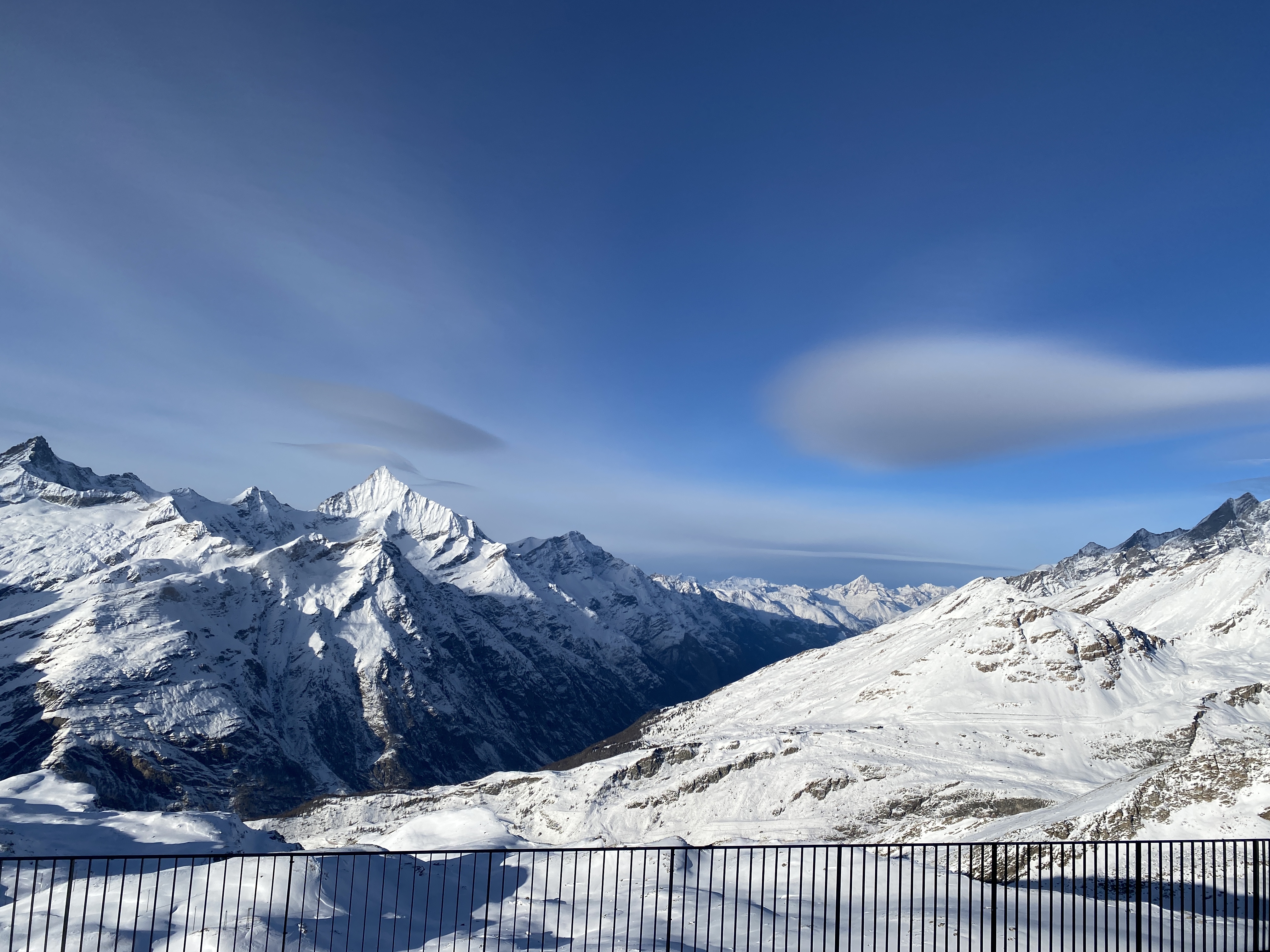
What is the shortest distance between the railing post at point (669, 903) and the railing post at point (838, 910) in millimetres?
4190

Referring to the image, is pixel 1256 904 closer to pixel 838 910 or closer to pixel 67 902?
pixel 838 910

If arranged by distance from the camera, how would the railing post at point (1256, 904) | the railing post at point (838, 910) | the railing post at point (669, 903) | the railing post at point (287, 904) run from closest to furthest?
1. the railing post at point (1256, 904)
2. the railing post at point (838, 910)
3. the railing post at point (669, 903)
4. the railing post at point (287, 904)

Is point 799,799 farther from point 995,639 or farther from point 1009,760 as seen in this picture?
point 995,639

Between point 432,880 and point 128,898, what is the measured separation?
14750 millimetres

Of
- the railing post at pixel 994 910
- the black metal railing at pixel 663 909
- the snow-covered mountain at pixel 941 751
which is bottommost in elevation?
the snow-covered mountain at pixel 941 751

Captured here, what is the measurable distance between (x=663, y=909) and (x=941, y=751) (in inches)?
4978

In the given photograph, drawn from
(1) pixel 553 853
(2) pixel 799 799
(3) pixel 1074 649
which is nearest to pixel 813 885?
(1) pixel 553 853

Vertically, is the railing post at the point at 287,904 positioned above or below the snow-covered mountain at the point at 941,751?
above

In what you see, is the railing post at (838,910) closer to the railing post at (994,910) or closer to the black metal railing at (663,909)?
the black metal railing at (663,909)

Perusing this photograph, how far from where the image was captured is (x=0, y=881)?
128 feet

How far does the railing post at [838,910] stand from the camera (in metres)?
18.5

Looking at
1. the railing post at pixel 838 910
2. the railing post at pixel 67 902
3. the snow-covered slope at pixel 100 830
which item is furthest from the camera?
the snow-covered slope at pixel 100 830

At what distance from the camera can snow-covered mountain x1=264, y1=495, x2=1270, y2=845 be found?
4313 inches

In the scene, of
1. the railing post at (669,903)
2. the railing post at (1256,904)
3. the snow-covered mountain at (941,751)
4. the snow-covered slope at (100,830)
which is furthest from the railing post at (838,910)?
the snow-covered slope at (100,830)
